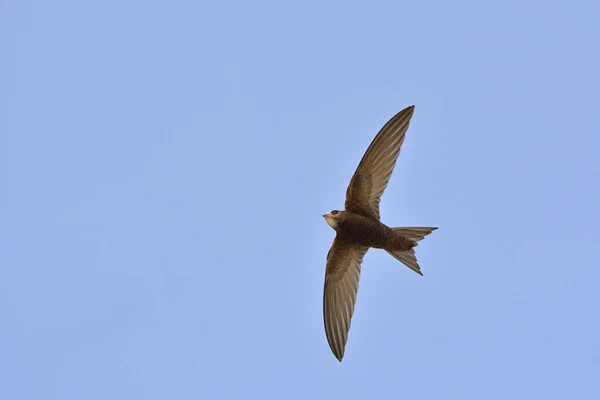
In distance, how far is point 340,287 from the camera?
39.3 ft

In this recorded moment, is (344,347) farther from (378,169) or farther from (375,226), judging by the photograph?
(378,169)

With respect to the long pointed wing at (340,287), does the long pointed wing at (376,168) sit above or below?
above

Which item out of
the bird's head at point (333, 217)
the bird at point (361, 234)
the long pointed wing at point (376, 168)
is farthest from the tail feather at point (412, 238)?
the bird's head at point (333, 217)

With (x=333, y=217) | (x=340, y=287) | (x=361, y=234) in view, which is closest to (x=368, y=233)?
(x=361, y=234)

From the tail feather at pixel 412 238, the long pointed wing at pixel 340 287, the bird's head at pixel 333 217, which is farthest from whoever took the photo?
the long pointed wing at pixel 340 287

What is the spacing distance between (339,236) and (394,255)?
0.81 meters

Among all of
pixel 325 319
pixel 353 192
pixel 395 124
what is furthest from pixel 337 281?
pixel 395 124

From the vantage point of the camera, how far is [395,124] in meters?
11.2

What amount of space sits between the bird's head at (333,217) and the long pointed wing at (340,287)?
0.26 metres

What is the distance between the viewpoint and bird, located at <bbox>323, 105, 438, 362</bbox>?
11.2 m

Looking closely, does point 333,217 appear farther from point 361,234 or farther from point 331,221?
point 361,234

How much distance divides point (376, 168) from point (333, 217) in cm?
85

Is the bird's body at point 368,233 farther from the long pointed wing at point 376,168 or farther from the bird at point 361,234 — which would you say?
the long pointed wing at point 376,168

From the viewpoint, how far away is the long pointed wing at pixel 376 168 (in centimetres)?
1123
